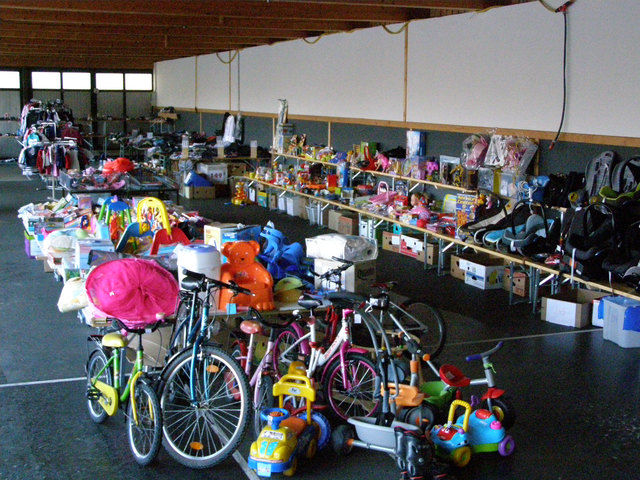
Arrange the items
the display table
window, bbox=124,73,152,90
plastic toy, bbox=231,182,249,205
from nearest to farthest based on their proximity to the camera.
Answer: the display table
plastic toy, bbox=231,182,249,205
window, bbox=124,73,152,90

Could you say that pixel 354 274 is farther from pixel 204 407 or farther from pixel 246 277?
pixel 204 407

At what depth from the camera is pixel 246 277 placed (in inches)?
198

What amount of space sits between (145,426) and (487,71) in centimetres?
594

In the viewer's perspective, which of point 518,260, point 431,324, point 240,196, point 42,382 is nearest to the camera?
point 42,382

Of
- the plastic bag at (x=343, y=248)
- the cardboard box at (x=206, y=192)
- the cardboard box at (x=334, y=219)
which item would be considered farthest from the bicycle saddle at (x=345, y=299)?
the cardboard box at (x=206, y=192)

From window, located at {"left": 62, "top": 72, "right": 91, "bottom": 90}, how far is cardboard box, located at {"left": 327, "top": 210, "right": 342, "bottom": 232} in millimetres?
13097

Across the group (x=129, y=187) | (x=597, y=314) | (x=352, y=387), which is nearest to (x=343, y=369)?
(x=352, y=387)

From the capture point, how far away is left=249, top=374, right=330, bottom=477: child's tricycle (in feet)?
12.6

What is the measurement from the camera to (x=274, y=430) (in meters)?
3.92

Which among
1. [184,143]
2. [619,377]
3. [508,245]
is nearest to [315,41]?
[184,143]

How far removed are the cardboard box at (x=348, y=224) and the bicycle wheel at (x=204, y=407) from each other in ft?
21.1

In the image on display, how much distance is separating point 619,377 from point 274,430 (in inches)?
110

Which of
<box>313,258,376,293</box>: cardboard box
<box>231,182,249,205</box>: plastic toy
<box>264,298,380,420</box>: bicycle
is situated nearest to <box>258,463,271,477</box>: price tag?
<box>264,298,380,420</box>: bicycle

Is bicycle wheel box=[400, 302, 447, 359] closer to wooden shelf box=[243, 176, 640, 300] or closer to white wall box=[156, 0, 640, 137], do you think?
wooden shelf box=[243, 176, 640, 300]
